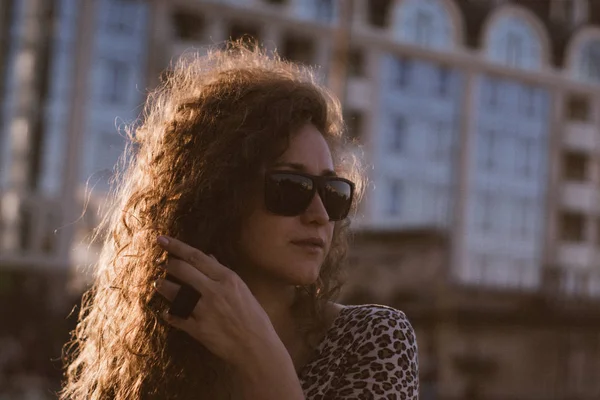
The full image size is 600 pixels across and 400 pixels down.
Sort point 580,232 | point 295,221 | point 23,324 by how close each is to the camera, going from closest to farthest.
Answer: point 295,221, point 23,324, point 580,232

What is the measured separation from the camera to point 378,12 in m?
47.6

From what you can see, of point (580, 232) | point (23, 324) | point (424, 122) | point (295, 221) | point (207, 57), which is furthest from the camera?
point (580, 232)

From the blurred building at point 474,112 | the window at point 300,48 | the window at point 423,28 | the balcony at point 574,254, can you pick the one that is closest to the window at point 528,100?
the blurred building at point 474,112

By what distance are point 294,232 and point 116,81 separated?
37.4m

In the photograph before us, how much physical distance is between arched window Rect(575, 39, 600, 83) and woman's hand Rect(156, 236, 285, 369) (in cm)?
5541

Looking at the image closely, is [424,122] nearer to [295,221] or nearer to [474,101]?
[474,101]

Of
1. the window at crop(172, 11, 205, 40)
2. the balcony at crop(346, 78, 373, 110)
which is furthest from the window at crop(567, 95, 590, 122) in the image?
the window at crop(172, 11, 205, 40)

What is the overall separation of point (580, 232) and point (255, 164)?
55122 millimetres

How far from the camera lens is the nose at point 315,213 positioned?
2.38m

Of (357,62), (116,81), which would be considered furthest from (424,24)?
(116,81)

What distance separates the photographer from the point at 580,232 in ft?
182

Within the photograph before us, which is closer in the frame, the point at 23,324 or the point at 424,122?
the point at 23,324

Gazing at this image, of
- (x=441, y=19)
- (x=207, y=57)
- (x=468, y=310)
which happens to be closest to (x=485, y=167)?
(x=441, y=19)

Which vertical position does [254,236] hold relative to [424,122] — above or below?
below
